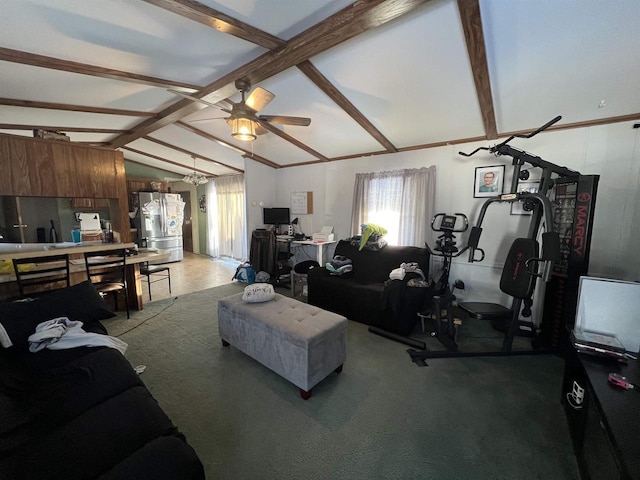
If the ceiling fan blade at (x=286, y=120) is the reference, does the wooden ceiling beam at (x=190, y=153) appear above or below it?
above

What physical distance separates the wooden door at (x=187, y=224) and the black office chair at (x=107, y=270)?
183 inches

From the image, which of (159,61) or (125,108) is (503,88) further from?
(125,108)

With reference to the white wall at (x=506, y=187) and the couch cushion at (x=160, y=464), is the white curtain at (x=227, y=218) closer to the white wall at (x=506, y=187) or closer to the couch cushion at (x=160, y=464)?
the white wall at (x=506, y=187)

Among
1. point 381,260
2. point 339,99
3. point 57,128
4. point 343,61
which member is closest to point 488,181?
point 381,260

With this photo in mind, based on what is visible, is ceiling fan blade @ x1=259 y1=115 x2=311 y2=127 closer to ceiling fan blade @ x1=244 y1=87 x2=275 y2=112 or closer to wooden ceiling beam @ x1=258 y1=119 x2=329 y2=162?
ceiling fan blade @ x1=244 y1=87 x2=275 y2=112

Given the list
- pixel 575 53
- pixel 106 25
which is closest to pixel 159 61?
pixel 106 25

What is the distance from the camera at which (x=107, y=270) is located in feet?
11.2

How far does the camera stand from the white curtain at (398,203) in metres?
3.81

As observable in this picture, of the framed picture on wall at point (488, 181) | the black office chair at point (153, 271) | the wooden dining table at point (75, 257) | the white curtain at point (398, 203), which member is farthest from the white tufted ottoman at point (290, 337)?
the framed picture on wall at point (488, 181)

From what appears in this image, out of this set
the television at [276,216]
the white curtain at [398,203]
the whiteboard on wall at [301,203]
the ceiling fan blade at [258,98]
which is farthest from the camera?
the television at [276,216]

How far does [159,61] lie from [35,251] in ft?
7.87

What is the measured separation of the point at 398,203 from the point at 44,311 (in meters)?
4.12

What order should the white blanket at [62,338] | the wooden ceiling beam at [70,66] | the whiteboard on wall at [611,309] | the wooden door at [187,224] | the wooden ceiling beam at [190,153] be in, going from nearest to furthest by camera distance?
the whiteboard on wall at [611,309]
the white blanket at [62,338]
the wooden ceiling beam at [70,66]
the wooden ceiling beam at [190,153]
the wooden door at [187,224]

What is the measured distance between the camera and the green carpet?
1.46m
